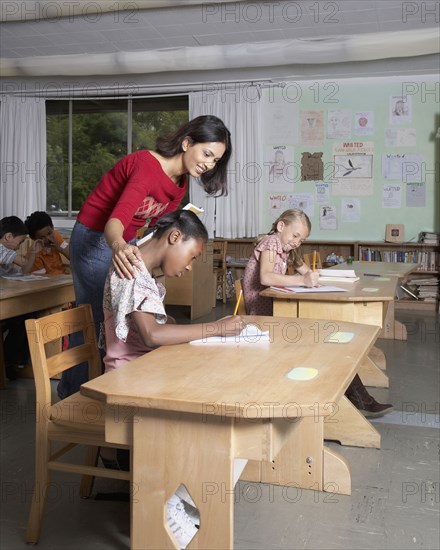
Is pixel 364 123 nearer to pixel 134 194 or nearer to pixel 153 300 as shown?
pixel 134 194

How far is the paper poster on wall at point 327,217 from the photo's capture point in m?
7.64

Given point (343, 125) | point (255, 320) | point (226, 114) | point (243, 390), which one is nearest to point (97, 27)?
point (226, 114)

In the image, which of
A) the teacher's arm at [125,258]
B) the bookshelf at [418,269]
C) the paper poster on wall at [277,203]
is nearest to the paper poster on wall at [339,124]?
the paper poster on wall at [277,203]

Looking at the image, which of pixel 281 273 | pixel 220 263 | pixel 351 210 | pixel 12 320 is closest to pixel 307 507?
pixel 281 273

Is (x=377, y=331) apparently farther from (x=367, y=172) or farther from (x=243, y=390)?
(x=367, y=172)

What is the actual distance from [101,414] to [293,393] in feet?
2.51

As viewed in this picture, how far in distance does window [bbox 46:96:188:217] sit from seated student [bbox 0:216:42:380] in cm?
444

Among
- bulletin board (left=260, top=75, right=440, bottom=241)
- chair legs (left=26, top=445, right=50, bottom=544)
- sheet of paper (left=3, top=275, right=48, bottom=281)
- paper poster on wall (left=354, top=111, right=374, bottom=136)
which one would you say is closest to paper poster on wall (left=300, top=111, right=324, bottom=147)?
bulletin board (left=260, top=75, right=440, bottom=241)

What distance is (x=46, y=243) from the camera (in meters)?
5.08

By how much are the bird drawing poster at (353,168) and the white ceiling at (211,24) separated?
156 centimetres

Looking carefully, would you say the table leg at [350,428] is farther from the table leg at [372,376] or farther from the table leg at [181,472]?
the table leg at [181,472]

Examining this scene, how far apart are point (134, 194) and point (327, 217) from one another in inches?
222

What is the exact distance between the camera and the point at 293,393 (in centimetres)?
144

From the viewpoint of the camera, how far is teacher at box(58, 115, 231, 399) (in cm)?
231
